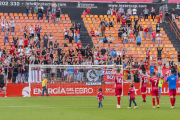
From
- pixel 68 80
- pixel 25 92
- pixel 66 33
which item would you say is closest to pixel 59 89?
pixel 68 80

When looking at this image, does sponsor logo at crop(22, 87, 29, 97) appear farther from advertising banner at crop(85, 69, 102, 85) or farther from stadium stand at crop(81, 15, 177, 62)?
stadium stand at crop(81, 15, 177, 62)

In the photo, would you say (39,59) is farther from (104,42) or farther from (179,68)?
(179,68)

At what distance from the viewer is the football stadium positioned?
729 inches

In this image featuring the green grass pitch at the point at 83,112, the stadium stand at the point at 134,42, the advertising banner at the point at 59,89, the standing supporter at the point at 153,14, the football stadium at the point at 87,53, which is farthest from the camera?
the standing supporter at the point at 153,14

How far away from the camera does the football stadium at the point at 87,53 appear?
18.5 metres

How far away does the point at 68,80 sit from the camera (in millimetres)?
22156

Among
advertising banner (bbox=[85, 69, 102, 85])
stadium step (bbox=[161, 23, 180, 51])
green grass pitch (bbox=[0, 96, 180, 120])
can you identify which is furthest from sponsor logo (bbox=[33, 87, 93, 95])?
stadium step (bbox=[161, 23, 180, 51])

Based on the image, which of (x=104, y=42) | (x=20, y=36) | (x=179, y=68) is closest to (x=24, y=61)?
(x=20, y=36)

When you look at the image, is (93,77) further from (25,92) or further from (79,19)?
(79,19)

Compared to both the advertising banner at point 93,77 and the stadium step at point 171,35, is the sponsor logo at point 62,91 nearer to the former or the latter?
the advertising banner at point 93,77

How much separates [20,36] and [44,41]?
3456 mm

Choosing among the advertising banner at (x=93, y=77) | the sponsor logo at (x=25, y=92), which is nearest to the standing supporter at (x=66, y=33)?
the advertising banner at (x=93, y=77)

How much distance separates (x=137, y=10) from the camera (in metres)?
36.7

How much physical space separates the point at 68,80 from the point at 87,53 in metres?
5.31
